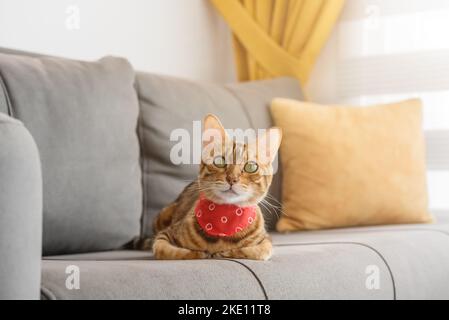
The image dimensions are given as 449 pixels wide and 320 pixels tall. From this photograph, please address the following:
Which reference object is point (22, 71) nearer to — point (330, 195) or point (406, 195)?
point (330, 195)

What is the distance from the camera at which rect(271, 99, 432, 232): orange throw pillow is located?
2.28m

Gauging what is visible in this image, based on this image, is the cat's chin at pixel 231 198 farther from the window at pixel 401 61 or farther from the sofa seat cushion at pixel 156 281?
the window at pixel 401 61

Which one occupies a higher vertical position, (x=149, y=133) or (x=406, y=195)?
(x=149, y=133)

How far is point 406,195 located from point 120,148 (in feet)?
3.36

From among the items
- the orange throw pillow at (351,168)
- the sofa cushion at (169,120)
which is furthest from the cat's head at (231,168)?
the orange throw pillow at (351,168)

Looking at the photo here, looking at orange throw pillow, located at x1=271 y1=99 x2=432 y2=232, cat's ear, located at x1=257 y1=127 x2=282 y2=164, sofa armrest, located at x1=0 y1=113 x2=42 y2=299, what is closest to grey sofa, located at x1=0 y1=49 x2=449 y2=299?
sofa armrest, located at x1=0 y1=113 x2=42 y2=299

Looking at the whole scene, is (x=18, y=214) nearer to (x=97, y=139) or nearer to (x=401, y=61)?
(x=97, y=139)

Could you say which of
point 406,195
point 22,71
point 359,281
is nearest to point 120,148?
point 22,71

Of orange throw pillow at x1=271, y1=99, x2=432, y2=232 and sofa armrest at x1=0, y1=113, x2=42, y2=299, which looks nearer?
sofa armrest at x1=0, y1=113, x2=42, y2=299

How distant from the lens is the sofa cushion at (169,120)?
1993mm

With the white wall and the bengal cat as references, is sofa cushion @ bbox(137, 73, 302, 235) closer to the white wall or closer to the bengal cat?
the white wall

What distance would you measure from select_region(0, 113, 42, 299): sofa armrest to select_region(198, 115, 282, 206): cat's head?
0.48m

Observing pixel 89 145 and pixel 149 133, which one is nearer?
pixel 89 145

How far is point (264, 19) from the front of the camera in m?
2.97
